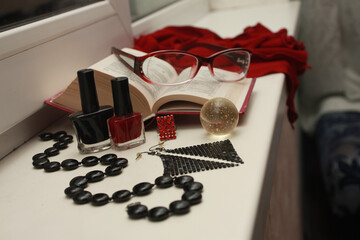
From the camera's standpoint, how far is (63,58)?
Answer: 80 cm

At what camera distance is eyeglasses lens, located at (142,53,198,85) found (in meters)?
0.72

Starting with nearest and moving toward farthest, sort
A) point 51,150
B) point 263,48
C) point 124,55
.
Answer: point 51,150 → point 124,55 → point 263,48

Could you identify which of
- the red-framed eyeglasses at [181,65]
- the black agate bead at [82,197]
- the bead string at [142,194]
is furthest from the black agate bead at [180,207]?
the red-framed eyeglasses at [181,65]

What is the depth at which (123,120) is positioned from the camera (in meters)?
0.60

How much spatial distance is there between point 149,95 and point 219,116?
0.16 m

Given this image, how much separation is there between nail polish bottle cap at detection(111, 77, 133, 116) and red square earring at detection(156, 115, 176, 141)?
0.06 m

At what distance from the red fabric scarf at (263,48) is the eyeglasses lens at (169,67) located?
0.48 ft

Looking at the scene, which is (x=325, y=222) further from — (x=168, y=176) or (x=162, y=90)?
(x=168, y=176)

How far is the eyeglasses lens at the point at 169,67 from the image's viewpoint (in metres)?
0.72

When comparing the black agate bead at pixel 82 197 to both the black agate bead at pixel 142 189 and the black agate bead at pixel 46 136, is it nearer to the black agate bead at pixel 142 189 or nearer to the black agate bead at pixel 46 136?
the black agate bead at pixel 142 189

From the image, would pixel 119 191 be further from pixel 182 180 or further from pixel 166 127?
pixel 166 127

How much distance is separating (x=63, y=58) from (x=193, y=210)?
1.61ft

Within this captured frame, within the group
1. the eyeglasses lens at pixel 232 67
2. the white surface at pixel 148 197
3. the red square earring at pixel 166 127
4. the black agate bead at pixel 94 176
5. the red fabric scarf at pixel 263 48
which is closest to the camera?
the white surface at pixel 148 197

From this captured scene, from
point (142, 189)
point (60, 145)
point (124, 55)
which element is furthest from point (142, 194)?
point (124, 55)
